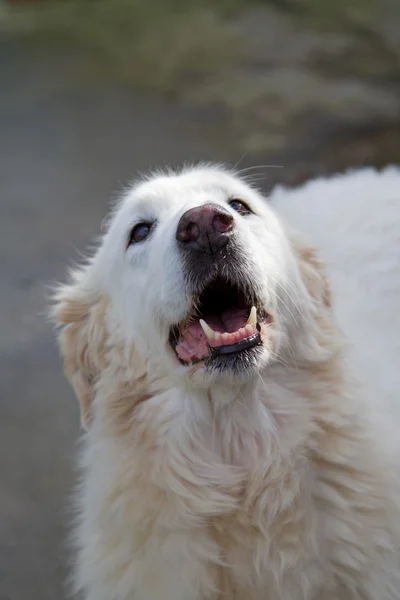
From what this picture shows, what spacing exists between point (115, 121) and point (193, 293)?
3.94 metres

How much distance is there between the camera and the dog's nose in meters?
1.75

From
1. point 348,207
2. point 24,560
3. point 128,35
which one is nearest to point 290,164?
point 348,207

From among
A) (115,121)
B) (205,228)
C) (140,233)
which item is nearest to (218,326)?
(205,228)

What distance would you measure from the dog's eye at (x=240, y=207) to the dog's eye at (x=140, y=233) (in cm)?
27

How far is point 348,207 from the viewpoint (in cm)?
298

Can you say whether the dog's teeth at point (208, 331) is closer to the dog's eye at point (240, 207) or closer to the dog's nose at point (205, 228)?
the dog's nose at point (205, 228)

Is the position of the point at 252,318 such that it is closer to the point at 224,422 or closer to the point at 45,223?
the point at 224,422

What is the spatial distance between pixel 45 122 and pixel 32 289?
6.63 feet

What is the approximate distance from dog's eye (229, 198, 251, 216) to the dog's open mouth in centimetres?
36

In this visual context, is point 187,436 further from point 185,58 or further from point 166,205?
point 185,58

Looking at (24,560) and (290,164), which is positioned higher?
(290,164)

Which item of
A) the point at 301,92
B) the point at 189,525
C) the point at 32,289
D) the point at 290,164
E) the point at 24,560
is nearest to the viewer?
the point at 189,525

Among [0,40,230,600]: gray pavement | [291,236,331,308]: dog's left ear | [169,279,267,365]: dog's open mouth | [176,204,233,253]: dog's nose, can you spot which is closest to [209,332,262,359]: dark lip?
[169,279,267,365]: dog's open mouth

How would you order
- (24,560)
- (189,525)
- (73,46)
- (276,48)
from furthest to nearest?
(73,46) < (276,48) < (24,560) < (189,525)
